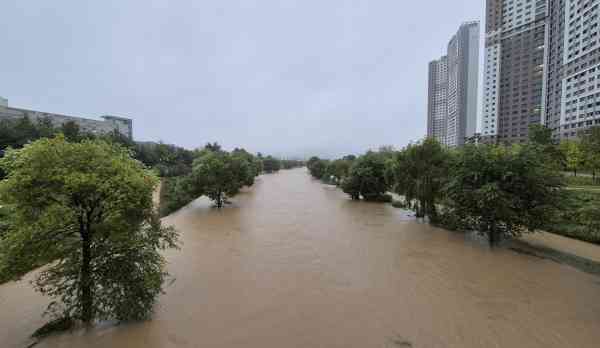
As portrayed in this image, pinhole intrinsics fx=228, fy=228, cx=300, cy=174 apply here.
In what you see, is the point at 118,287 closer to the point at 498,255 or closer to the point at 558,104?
the point at 498,255

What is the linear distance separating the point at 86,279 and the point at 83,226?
1255mm

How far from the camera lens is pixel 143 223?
20.2ft

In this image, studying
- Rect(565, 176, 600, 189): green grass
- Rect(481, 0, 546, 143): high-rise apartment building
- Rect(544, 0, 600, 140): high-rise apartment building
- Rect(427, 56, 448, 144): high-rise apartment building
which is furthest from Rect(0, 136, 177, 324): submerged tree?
Rect(427, 56, 448, 144): high-rise apartment building

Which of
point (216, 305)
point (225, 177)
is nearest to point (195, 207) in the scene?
point (225, 177)

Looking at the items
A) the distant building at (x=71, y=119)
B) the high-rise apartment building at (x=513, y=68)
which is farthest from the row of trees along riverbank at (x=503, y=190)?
the distant building at (x=71, y=119)

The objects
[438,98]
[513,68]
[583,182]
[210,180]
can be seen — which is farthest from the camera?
[438,98]

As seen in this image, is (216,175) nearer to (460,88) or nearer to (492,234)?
(492,234)

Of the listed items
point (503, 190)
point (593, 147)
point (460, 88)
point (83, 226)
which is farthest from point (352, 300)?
point (460, 88)

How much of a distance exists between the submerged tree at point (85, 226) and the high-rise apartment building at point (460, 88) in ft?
336

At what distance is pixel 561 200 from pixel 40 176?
60.5ft

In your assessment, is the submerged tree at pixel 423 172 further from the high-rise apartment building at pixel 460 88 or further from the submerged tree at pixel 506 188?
the high-rise apartment building at pixel 460 88

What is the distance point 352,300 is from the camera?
23.8 ft

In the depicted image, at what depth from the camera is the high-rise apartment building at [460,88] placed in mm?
93188

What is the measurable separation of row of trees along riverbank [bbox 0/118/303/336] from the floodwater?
99cm
